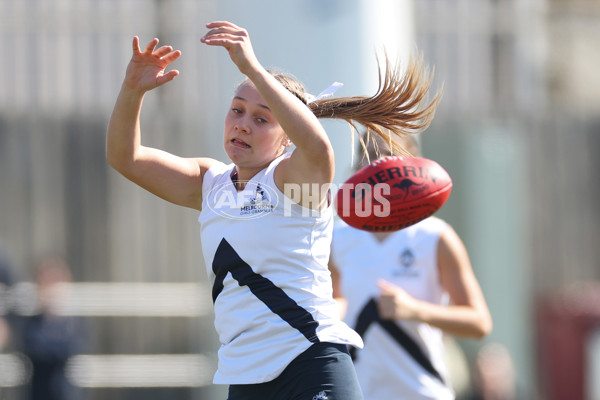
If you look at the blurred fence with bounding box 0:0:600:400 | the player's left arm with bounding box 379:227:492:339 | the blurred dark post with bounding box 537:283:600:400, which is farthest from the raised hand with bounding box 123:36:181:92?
the blurred dark post with bounding box 537:283:600:400

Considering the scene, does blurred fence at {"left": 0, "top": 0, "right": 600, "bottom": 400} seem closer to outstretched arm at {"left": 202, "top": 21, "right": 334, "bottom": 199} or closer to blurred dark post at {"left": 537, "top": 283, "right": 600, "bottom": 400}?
blurred dark post at {"left": 537, "top": 283, "right": 600, "bottom": 400}

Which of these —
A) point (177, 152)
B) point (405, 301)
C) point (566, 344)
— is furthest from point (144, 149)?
point (566, 344)

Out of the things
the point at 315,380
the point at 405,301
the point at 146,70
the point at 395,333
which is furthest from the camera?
the point at 395,333

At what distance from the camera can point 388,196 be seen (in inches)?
143

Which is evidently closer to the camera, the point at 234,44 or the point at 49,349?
the point at 234,44

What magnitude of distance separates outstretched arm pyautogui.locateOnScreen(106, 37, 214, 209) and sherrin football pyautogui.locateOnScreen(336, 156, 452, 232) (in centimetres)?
61

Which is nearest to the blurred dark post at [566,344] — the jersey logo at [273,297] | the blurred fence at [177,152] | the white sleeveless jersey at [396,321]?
the blurred fence at [177,152]

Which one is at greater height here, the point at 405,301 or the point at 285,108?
the point at 285,108

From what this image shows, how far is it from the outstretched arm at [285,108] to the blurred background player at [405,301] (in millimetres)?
1207

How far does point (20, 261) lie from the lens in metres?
9.80

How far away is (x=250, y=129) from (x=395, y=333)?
5.18ft

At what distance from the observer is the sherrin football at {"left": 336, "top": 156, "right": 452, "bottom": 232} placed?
3643 mm

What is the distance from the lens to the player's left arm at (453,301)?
13.9 feet

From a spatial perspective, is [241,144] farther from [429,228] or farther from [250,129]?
[429,228]
